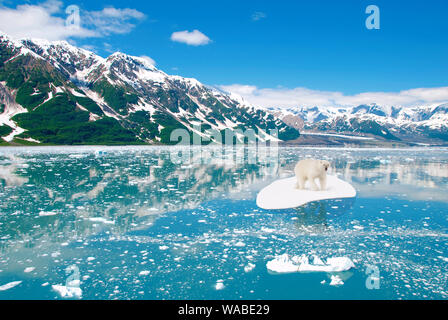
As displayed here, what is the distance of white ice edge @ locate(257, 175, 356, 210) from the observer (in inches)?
669

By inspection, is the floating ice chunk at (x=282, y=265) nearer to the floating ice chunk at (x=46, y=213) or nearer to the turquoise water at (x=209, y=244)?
the turquoise water at (x=209, y=244)

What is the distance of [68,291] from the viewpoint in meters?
7.53

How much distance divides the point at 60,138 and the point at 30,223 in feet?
574

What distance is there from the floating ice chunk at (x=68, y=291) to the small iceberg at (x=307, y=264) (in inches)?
216

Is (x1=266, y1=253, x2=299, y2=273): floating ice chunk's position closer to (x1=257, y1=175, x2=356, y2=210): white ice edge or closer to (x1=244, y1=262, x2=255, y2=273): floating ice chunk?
(x1=244, y1=262, x2=255, y2=273): floating ice chunk

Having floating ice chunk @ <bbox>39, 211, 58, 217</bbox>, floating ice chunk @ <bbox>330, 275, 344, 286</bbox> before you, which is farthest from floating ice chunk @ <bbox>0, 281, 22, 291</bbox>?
floating ice chunk @ <bbox>330, 275, 344, 286</bbox>

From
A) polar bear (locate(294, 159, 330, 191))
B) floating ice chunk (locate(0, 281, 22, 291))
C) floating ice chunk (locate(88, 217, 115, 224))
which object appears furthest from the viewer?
polar bear (locate(294, 159, 330, 191))

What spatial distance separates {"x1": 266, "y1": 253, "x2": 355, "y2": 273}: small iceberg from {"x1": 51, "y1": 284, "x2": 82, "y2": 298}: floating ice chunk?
549 cm

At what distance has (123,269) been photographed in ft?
29.1

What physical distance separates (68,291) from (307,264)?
7023mm

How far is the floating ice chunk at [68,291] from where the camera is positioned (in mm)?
7355

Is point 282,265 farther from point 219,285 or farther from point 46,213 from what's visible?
point 46,213
